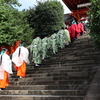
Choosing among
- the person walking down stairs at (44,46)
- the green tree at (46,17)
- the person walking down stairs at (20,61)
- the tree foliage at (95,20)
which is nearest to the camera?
the tree foliage at (95,20)

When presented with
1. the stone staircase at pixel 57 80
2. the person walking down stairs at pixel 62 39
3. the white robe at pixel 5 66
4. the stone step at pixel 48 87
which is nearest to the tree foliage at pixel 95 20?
the stone staircase at pixel 57 80

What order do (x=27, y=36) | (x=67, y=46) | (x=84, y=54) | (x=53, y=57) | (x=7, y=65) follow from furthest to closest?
(x=27, y=36) → (x=67, y=46) → (x=53, y=57) → (x=84, y=54) → (x=7, y=65)

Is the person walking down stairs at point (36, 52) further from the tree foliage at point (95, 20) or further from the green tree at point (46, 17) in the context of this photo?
the green tree at point (46, 17)

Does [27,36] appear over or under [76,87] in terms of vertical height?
over

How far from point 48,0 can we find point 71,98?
17.0m

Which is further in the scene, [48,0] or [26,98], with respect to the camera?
[48,0]

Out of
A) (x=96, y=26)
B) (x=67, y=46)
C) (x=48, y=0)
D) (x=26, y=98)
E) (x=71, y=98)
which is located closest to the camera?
(x=96, y=26)

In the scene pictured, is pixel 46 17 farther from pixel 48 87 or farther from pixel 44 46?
pixel 48 87

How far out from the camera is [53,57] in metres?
10.5

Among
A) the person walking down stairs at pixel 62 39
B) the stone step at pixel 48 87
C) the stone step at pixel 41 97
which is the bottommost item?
the stone step at pixel 41 97

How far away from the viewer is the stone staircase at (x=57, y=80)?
6.16 meters

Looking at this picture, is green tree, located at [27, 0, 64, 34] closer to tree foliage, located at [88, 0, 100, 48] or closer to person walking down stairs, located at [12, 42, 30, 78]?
person walking down stairs, located at [12, 42, 30, 78]

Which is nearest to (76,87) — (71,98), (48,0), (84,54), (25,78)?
(71,98)

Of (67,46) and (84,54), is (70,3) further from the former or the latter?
(84,54)
